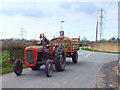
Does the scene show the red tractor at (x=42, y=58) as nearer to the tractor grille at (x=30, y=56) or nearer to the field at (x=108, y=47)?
the tractor grille at (x=30, y=56)

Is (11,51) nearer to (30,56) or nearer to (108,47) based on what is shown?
(30,56)

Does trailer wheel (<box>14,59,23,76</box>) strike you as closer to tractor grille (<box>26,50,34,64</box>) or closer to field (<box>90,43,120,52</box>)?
tractor grille (<box>26,50,34,64</box>)

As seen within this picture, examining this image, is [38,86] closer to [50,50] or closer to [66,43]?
[50,50]

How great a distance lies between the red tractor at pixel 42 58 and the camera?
8.41 meters

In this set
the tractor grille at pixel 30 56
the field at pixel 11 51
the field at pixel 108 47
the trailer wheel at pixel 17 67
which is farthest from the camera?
the field at pixel 108 47

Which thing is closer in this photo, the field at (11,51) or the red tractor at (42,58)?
the red tractor at (42,58)

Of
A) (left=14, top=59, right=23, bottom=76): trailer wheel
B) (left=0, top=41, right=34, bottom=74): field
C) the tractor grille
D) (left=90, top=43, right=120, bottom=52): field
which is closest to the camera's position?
(left=14, top=59, right=23, bottom=76): trailer wheel

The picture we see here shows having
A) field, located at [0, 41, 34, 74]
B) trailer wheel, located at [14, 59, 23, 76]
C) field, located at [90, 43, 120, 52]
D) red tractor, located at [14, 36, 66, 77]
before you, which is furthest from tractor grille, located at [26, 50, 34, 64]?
field, located at [90, 43, 120, 52]

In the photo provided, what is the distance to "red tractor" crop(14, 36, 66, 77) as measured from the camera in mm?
8414

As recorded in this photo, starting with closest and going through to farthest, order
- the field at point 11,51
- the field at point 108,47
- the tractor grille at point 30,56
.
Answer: the tractor grille at point 30,56, the field at point 11,51, the field at point 108,47

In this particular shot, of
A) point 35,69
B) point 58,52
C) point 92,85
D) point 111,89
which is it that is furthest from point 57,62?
point 111,89

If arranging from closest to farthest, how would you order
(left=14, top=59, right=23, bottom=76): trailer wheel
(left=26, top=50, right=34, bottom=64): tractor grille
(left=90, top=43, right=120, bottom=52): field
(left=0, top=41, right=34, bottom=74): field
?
(left=14, top=59, right=23, bottom=76): trailer wheel → (left=26, top=50, right=34, bottom=64): tractor grille → (left=0, top=41, right=34, bottom=74): field → (left=90, top=43, right=120, bottom=52): field

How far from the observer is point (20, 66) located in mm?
8703

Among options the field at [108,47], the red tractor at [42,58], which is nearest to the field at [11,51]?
the red tractor at [42,58]
